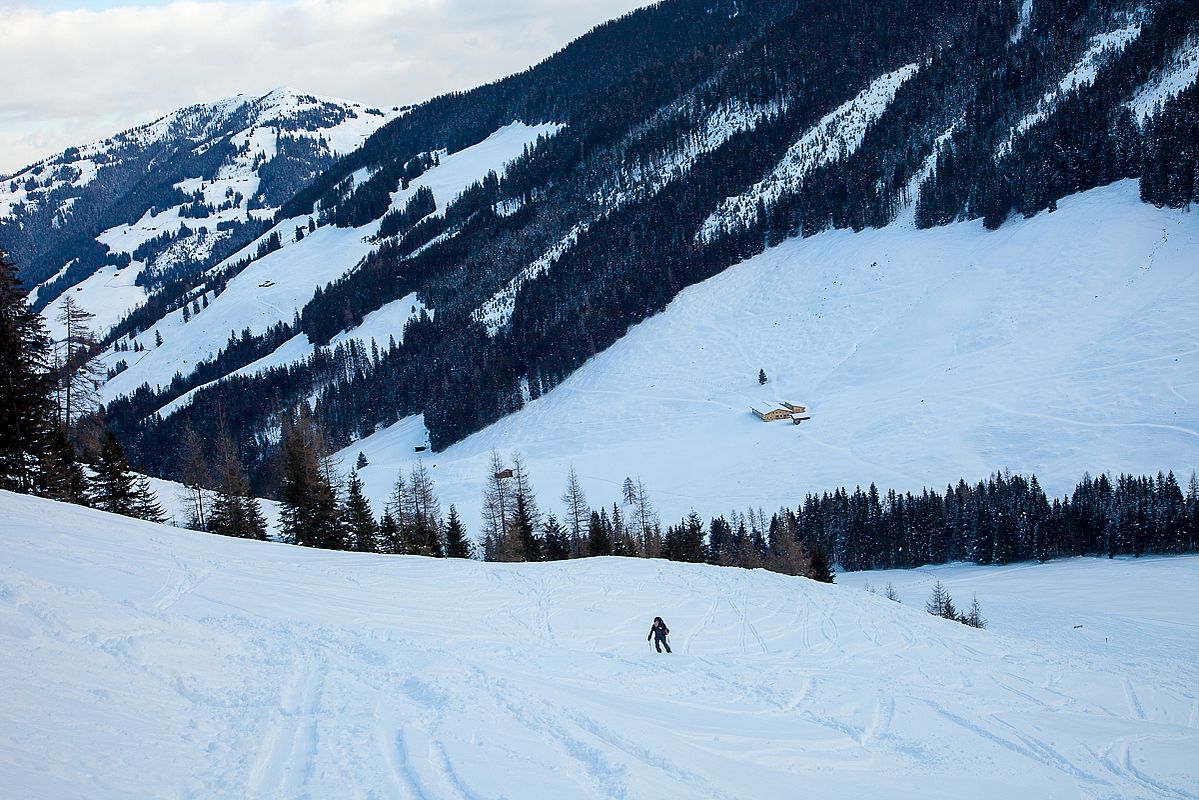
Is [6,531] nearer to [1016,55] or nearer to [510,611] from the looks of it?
[510,611]

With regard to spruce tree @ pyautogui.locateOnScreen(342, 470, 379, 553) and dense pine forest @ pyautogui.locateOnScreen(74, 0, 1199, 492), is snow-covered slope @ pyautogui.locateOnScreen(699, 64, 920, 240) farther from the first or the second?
spruce tree @ pyautogui.locateOnScreen(342, 470, 379, 553)

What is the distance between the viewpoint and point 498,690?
13.5 metres

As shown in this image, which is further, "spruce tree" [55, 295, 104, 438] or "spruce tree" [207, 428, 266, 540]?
"spruce tree" [207, 428, 266, 540]

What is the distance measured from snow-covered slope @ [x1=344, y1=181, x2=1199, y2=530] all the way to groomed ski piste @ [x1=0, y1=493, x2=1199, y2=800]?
38595 millimetres

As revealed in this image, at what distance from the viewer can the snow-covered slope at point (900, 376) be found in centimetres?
6097

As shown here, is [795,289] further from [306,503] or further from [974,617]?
[306,503]

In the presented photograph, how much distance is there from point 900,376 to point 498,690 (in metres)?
71.7

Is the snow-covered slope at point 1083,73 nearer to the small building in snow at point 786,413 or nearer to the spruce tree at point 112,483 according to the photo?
the small building in snow at point 786,413

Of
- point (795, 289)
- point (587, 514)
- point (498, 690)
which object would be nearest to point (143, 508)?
point (498, 690)

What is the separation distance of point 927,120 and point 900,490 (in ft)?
274

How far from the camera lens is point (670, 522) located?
6025 centimetres

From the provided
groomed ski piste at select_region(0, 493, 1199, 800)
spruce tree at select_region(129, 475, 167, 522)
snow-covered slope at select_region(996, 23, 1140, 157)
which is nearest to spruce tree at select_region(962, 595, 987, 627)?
groomed ski piste at select_region(0, 493, 1199, 800)

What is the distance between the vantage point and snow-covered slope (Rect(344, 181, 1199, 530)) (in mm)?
60969

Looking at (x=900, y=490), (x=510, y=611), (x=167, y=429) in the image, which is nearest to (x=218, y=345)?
(x=167, y=429)
